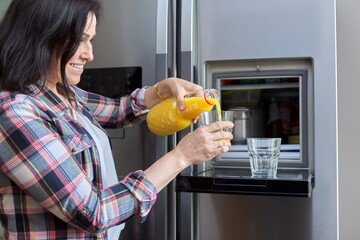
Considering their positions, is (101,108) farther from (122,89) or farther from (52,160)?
(52,160)

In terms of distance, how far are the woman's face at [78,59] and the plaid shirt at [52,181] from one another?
0.16 ft

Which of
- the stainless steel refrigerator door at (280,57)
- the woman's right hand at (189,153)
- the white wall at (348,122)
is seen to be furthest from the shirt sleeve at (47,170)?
the white wall at (348,122)

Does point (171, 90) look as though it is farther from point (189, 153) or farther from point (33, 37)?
point (33, 37)

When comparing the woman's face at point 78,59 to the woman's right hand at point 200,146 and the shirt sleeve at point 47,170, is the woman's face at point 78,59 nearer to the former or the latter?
the shirt sleeve at point 47,170

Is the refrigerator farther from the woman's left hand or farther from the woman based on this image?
the woman

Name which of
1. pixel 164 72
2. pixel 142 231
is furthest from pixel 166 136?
pixel 142 231

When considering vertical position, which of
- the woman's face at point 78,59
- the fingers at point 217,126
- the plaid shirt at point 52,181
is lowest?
the plaid shirt at point 52,181

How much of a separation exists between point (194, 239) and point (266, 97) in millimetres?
497

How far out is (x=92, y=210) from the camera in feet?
2.75

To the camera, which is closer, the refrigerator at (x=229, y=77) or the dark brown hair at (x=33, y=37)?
the dark brown hair at (x=33, y=37)

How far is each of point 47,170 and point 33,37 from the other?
0.29 m

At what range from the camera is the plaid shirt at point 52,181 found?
815mm

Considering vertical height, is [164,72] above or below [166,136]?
above

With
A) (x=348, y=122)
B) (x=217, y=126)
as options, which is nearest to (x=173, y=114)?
(x=217, y=126)
